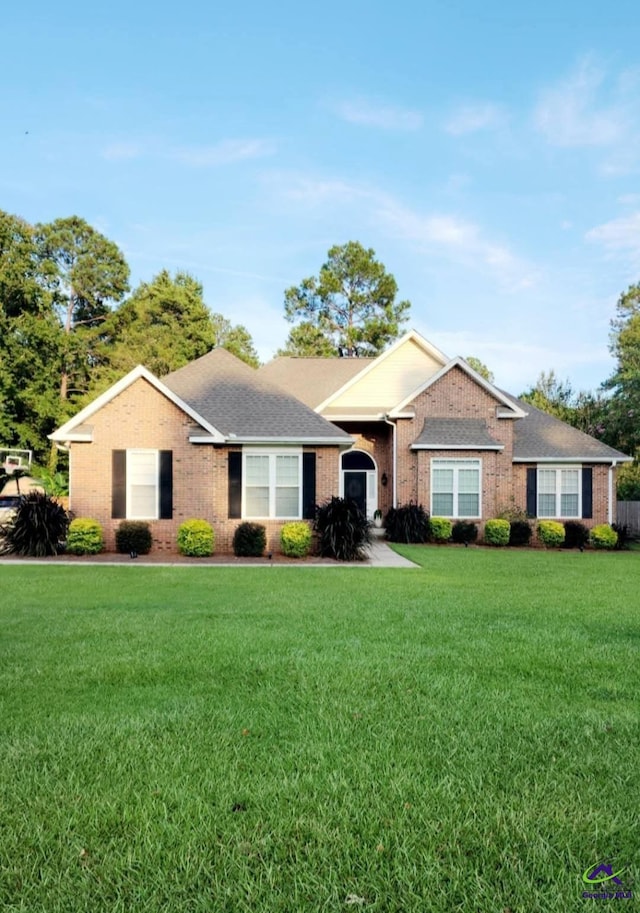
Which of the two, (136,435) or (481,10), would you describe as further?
(136,435)

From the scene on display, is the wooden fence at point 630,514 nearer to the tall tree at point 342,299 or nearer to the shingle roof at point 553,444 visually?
the shingle roof at point 553,444

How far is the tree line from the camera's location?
30.4 metres

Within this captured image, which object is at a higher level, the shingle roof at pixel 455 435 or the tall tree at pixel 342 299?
the tall tree at pixel 342 299

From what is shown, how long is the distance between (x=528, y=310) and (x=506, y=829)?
28.4 m

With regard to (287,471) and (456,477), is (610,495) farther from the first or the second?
(287,471)

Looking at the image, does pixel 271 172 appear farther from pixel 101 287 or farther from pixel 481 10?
pixel 101 287

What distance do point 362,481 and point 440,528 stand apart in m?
4.15

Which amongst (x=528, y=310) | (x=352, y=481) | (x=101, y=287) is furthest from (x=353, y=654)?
(x=101, y=287)

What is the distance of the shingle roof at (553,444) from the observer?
19781 mm

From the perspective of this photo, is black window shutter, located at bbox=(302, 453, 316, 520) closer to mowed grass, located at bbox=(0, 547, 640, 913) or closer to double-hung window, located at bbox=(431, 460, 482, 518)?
double-hung window, located at bbox=(431, 460, 482, 518)

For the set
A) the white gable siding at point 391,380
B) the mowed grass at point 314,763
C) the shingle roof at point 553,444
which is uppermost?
the white gable siding at point 391,380

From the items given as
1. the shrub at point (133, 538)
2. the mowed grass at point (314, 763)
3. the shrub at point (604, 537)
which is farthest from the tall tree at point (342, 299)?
the mowed grass at point (314, 763)

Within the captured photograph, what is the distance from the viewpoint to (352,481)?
21.6 metres

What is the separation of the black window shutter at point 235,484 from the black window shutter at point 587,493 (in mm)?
12306
